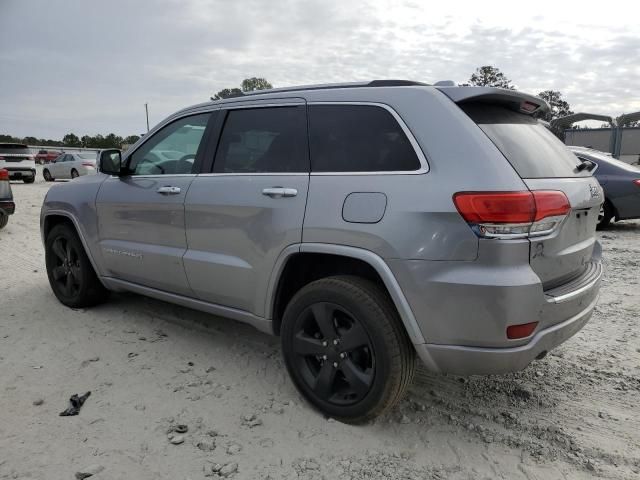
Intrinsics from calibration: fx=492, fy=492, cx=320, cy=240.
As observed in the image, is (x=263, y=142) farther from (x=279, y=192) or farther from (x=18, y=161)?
(x=18, y=161)

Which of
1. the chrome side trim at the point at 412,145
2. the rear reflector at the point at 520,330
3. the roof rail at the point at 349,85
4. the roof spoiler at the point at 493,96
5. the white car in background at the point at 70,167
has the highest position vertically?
the roof rail at the point at 349,85

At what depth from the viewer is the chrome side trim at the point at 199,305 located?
3119 millimetres

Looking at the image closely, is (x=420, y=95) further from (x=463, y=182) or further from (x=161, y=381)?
(x=161, y=381)

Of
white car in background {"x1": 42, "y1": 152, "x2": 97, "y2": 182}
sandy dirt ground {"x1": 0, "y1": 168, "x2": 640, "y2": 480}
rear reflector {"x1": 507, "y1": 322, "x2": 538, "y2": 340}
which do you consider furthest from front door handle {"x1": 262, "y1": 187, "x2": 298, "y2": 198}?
white car in background {"x1": 42, "y1": 152, "x2": 97, "y2": 182}

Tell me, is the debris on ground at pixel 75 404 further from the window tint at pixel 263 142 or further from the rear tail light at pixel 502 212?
the rear tail light at pixel 502 212

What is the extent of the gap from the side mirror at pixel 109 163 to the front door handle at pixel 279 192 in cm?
174

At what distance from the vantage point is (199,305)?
3.51 metres

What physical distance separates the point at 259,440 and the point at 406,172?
1.60 meters

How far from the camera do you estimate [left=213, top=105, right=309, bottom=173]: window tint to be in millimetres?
2994

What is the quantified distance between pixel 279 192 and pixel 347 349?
3.22 ft

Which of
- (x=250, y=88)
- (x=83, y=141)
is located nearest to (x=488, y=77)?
(x=250, y=88)

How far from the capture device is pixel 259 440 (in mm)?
2621

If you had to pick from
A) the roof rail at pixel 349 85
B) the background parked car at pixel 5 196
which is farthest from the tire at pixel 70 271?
the background parked car at pixel 5 196

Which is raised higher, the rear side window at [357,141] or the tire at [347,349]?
the rear side window at [357,141]
